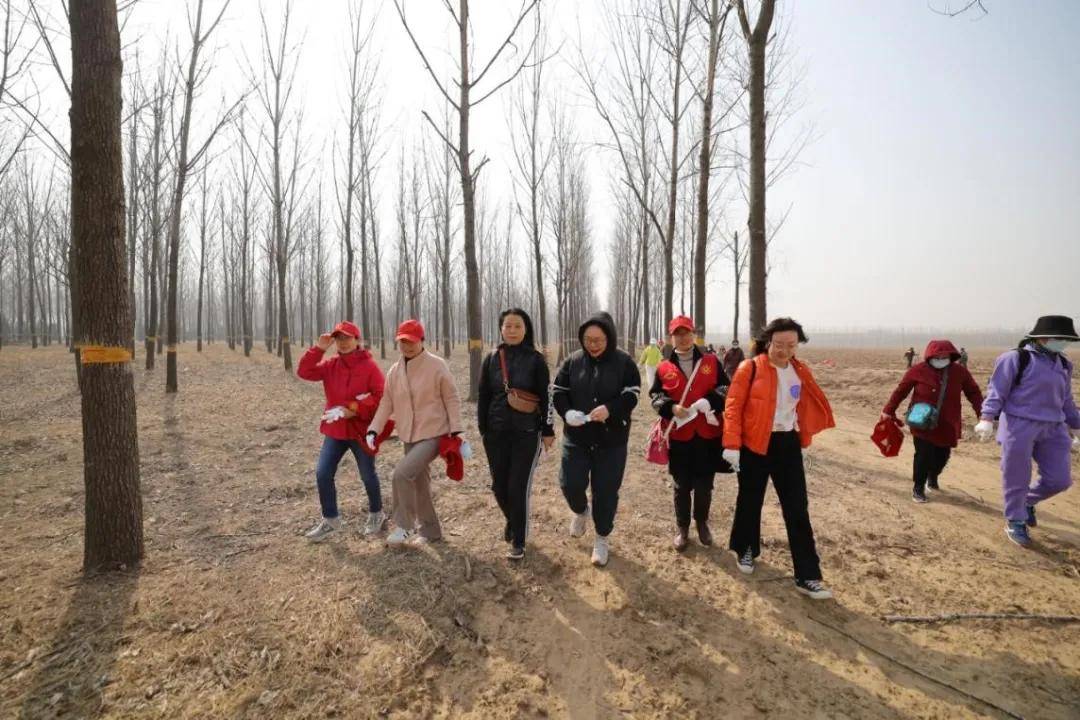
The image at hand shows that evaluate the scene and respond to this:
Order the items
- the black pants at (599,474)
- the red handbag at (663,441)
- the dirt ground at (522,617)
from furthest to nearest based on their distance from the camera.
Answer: the red handbag at (663,441), the black pants at (599,474), the dirt ground at (522,617)

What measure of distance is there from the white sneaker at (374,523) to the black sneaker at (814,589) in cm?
314

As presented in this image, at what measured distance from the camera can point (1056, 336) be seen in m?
3.88

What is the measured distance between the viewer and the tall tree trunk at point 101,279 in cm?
308

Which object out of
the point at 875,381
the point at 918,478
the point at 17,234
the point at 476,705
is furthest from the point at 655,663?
the point at 17,234

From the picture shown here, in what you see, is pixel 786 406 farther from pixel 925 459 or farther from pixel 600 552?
pixel 925 459

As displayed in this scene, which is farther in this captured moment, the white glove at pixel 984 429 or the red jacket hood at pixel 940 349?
the red jacket hood at pixel 940 349

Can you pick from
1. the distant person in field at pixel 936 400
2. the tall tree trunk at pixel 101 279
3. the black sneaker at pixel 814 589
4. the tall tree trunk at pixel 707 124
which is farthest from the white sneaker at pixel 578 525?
the tall tree trunk at pixel 707 124

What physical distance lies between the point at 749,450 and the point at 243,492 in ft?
15.8

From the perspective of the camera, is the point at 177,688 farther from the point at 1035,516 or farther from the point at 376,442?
the point at 1035,516

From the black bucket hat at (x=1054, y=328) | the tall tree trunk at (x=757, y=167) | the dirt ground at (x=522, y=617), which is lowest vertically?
the dirt ground at (x=522, y=617)

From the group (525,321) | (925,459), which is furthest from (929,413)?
(525,321)

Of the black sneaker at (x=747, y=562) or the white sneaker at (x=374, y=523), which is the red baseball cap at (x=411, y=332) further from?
the black sneaker at (x=747, y=562)

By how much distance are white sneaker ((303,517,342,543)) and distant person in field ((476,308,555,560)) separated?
1.46 m

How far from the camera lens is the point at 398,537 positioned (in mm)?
3723
